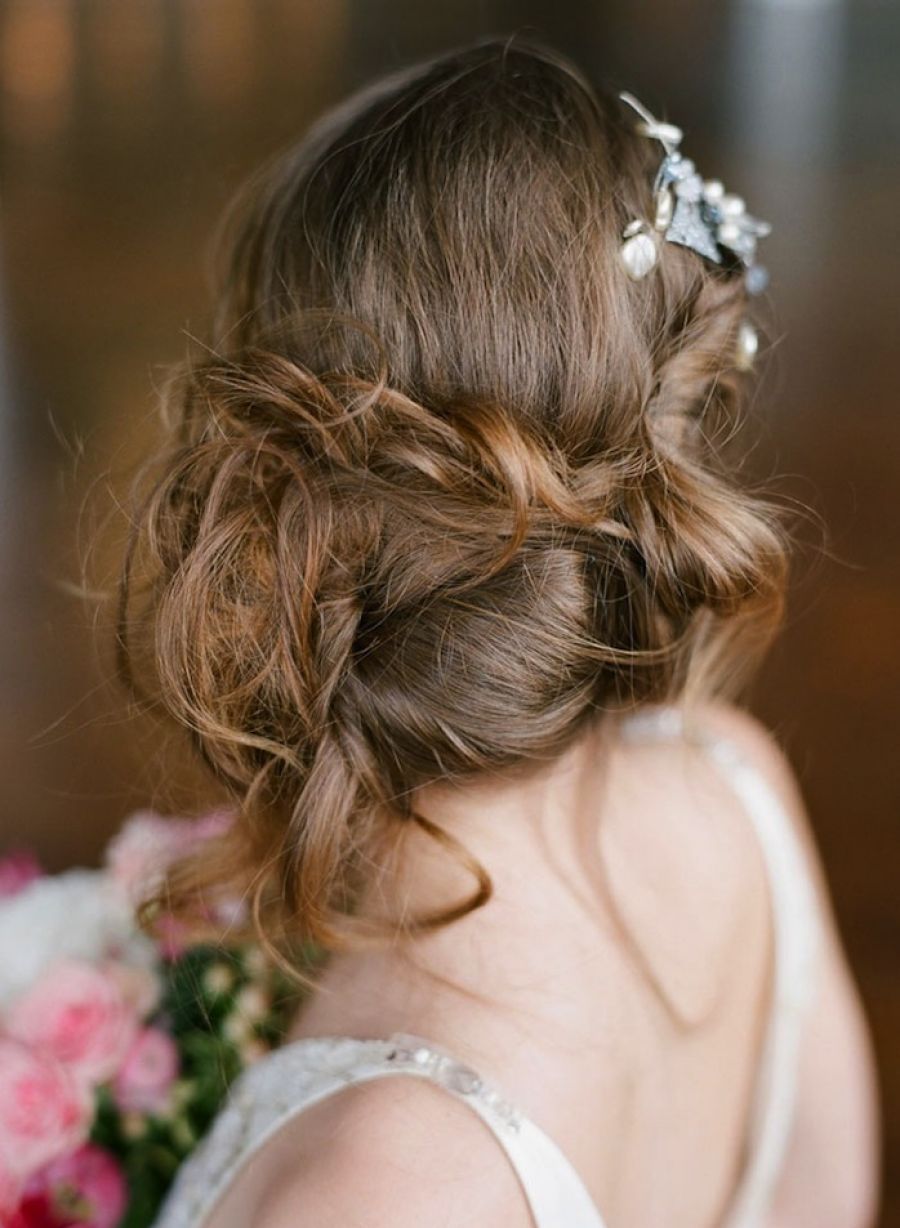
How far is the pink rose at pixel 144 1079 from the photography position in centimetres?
99

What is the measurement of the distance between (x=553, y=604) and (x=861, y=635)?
1214 millimetres

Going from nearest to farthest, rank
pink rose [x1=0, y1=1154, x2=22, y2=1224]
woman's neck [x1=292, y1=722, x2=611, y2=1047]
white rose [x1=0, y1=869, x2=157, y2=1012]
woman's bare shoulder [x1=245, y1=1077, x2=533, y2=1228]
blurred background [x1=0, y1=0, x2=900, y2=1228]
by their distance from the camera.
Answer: woman's bare shoulder [x1=245, y1=1077, x2=533, y2=1228]
woman's neck [x1=292, y1=722, x2=611, y2=1047]
pink rose [x1=0, y1=1154, x2=22, y2=1224]
white rose [x1=0, y1=869, x2=157, y2=1012]
blurred background [x1=0, y1=0, x2=900, y2=1228]

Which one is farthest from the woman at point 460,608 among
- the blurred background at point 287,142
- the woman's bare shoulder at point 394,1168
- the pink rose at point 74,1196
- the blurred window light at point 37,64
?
the blurred window light at point 37,64

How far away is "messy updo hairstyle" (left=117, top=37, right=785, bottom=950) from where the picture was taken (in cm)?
74

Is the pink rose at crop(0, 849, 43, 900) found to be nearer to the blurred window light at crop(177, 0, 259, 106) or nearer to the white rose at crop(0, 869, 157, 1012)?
the white rose at crop(0, 869, 157, 1012)

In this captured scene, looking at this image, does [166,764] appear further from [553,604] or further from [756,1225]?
[756,1225]

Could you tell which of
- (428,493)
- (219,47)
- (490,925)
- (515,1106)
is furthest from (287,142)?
(515,1106)

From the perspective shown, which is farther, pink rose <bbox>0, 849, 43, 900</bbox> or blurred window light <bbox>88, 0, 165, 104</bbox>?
blurred window light <bbox>88, 0, 165, 104</bbox>

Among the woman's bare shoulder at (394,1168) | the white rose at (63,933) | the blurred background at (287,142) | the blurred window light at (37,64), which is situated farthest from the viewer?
the blurred window light at (37,64)

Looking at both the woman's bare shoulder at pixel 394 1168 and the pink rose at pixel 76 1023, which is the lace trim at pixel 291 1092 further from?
the pink rose at pixel 76 1023

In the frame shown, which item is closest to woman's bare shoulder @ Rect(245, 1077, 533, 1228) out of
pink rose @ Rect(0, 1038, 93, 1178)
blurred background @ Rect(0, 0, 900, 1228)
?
pink rose @ Rect(0, 1038, 93, 1178)

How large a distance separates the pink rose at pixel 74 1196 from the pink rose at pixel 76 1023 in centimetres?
6

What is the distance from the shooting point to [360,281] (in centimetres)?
75

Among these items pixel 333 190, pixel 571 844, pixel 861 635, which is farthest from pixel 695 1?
pixel 571 844
